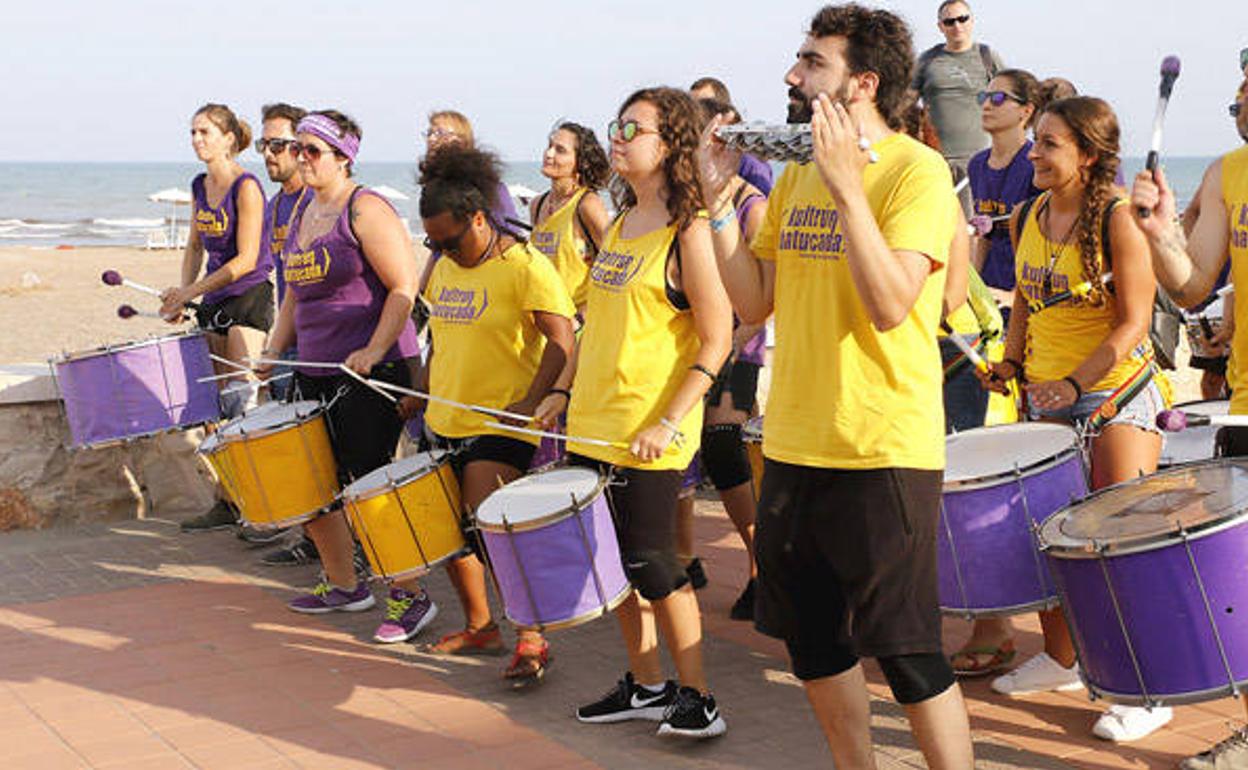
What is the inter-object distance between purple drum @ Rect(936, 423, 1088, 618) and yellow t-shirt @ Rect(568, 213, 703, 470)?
34.3 inches

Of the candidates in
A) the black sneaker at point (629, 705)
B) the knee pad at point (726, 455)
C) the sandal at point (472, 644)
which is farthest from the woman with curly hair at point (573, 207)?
the black sneaker at point (629, 705)

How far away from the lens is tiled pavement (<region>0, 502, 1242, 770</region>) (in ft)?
15.8

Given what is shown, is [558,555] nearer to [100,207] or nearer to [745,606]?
[745,606]

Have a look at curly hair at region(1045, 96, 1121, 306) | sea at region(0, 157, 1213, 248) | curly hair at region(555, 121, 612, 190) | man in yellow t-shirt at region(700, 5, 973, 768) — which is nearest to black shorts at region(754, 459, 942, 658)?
man in yellow t-shirt at region(700, 5, 973, 768)

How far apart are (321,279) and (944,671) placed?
11.4ft

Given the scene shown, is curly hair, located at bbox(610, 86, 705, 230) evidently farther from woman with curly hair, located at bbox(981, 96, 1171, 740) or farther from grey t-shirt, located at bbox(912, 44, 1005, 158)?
grey t-shirt, located at bbox(912, 44, 1005, 158)

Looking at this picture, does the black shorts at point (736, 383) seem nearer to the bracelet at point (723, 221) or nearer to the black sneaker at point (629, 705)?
the black sneaker at point (629, 705)

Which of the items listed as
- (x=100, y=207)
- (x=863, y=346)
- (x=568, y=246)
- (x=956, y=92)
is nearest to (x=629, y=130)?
(x=863, y=346)

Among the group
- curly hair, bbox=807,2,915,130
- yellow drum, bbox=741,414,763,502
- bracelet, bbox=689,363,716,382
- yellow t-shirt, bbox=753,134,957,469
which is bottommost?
yellow drum, bbox=741,414,763,502

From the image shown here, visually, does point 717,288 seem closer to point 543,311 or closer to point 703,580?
point 543,311

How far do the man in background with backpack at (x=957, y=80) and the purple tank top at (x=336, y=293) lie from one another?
4.28 meters

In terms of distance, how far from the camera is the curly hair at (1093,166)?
4.89m

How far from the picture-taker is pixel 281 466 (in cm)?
623

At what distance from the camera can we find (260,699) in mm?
5430
